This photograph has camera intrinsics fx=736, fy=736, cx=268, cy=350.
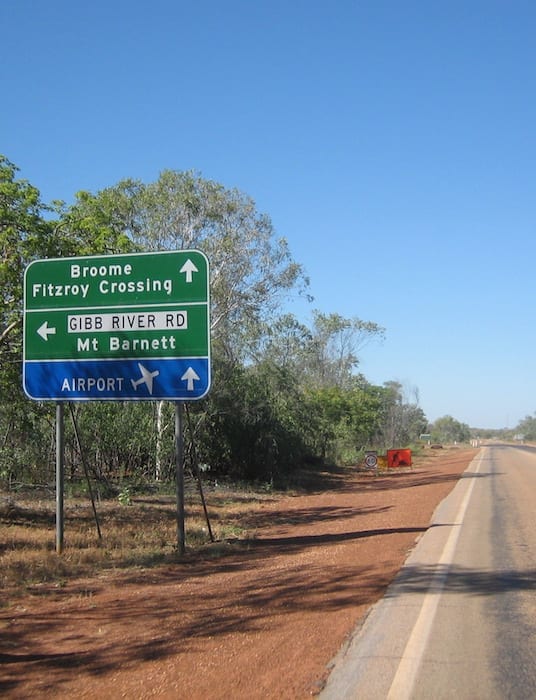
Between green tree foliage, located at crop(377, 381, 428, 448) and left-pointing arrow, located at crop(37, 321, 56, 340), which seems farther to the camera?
green tree foliage, located at crop(377, 381, 428, 448)

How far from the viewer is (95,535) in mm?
15461

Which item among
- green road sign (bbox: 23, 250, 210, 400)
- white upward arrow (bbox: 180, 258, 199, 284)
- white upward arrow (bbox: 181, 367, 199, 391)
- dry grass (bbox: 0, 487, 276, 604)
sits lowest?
dry grass (bbox: 0, 487, 276, 604)

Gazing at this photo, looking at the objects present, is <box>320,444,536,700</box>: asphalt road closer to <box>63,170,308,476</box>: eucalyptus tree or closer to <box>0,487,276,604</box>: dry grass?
<box>0,487,276,604</box>: dry grass

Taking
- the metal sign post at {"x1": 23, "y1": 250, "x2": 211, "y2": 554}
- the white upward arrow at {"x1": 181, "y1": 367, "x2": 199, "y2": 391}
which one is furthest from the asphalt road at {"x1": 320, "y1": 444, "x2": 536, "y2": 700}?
the metal sign post at {"x1": 23, "y1": 250, "x2": 211, "y2": 554}

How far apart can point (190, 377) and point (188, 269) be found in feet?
6.43

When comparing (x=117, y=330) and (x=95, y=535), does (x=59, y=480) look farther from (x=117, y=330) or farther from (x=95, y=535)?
(x=117, y=330)

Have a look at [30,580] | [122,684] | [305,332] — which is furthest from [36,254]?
[305,332]

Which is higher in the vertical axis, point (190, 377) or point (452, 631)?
point (190, 377)

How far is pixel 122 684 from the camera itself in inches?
232

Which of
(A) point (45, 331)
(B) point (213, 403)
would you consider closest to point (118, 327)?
(A) point (45, 331)

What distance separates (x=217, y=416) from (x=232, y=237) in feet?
25.5

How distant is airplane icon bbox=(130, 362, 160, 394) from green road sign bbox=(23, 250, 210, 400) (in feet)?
0.06

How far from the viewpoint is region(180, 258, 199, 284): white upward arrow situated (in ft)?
43.5

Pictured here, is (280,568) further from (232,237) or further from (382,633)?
(232,237)
